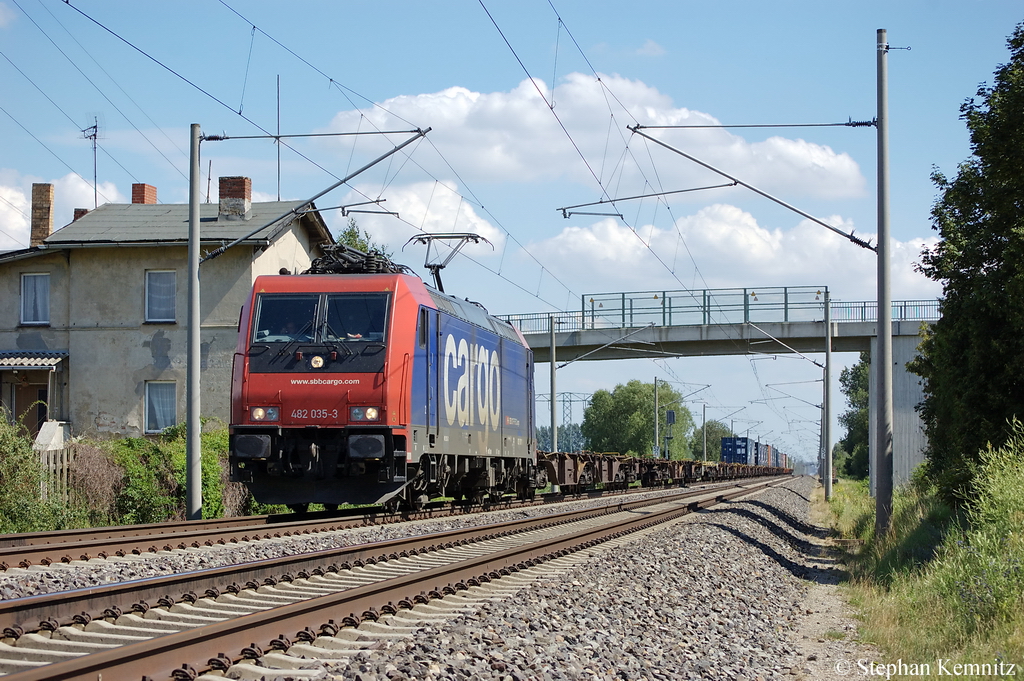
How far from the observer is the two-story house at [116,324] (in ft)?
96.3

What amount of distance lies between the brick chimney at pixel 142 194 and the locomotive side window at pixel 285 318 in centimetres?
2235

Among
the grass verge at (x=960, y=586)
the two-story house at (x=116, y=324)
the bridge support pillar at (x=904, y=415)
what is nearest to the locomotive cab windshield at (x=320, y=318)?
the grass verge at (x=960, y=586)

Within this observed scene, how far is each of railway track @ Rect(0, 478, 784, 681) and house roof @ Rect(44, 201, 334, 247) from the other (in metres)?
19.6

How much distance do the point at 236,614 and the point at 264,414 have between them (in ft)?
26.1

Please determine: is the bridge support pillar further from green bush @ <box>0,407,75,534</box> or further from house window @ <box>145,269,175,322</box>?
green bush @ <box>0,407,75,534</box>

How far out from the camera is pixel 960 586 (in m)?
9.80

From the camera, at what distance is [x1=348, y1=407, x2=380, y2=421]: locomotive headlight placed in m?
15.2

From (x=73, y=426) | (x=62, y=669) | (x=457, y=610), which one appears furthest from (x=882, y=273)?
(x=73, y=426)

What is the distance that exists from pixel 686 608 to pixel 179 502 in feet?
36.9

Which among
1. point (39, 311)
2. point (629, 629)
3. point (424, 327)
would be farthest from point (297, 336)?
point (39, 311)

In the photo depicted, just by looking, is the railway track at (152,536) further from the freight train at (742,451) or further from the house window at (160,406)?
the freight train at (742,451)

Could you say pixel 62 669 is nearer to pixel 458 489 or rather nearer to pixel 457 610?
pixel 457 610

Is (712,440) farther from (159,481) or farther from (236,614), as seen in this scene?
(236,614)

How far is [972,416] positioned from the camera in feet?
53.8
